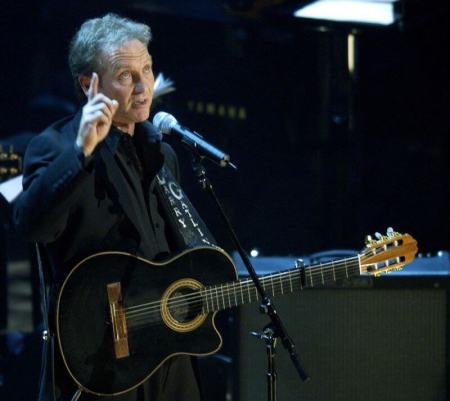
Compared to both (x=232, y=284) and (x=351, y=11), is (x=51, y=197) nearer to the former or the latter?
(x=232, y=284)

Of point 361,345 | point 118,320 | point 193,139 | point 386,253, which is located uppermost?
point 193,139

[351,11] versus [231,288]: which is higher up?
[351,11]

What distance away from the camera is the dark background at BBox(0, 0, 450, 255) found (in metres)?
4.07

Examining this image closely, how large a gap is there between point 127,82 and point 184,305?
68 centimetres

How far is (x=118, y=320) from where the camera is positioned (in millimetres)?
2406

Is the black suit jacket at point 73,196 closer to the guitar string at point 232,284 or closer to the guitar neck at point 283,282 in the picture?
the guitar string at point 232,284

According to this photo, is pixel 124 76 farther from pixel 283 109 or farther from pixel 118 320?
pixel 283 109

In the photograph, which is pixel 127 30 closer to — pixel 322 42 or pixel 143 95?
pixel 143 95

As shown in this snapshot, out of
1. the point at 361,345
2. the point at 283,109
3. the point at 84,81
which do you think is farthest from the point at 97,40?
the point at 283,109

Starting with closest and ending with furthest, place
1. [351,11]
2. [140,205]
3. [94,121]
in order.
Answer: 1. [94,121]
2. [140,205]
3. [351,11]

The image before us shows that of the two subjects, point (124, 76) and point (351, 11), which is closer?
point (124, 76)

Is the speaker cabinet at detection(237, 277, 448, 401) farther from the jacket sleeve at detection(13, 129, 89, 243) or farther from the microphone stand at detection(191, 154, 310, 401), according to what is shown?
the jacket sleeve at detection(13, 129, 89, 243)

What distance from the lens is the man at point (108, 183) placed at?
2211mm

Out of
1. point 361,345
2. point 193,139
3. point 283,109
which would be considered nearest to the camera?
point 193,139
